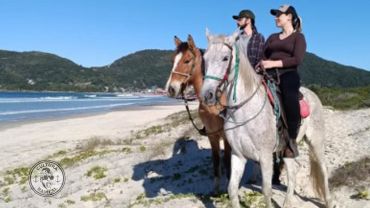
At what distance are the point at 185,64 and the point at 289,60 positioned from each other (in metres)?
1.70

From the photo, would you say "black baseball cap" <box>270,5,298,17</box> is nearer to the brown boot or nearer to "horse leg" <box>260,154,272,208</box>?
the brown boot

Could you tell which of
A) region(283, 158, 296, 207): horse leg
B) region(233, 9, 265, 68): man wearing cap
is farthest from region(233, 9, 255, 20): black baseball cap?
region(283, 158, 296, 207): horse leg

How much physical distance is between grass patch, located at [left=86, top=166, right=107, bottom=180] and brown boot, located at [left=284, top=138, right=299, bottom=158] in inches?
218

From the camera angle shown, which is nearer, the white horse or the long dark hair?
the white horse

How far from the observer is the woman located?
254 inches

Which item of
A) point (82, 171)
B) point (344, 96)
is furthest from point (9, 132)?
point (344, 96)

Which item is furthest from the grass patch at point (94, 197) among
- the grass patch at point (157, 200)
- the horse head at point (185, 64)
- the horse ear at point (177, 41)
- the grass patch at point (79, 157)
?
the horse ear at point (177, 41)

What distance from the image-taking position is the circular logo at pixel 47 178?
10470 mm

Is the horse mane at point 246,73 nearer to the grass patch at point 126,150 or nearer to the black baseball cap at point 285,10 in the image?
the black baseball cap at point 285,10

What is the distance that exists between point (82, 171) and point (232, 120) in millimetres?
6628

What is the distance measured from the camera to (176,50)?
7.48 metres

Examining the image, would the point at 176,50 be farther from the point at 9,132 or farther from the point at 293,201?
the point at 9,132

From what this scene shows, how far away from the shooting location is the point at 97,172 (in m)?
11.4

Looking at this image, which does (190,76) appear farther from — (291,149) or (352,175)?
(352,175)
